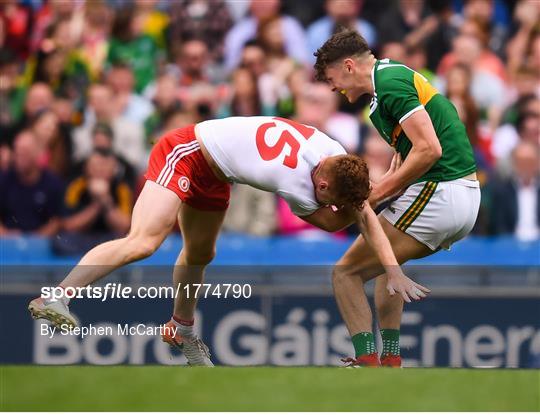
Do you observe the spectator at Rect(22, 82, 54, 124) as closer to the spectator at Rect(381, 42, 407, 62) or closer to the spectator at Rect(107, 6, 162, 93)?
the spectator at Rect(107, 6, 162, 93)

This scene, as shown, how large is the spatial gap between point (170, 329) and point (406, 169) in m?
2.04

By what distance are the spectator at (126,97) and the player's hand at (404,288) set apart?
18.5ft

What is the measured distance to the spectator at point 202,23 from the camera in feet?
47.5

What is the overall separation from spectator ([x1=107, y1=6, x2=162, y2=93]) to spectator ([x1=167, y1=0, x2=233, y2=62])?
27 centimetres

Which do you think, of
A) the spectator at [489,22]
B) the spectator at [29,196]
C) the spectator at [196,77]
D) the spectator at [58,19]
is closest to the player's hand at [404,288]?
the spectator at [29,196]

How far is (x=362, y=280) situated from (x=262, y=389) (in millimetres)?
1135

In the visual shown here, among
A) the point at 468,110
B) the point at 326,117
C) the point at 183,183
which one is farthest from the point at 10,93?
the point at 183,183

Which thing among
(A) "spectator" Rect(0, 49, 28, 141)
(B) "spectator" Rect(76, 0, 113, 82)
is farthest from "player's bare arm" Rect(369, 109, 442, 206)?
(B) "spectator" Rect(76, 0, 113, 82)

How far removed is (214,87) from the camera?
1388cm

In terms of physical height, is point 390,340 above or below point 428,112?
below

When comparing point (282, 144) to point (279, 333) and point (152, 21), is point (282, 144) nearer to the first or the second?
point (279, 333)

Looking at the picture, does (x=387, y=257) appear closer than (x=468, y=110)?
Yes

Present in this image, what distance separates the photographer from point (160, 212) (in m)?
8.41

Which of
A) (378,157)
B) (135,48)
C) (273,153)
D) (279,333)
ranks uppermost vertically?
(135,48)
